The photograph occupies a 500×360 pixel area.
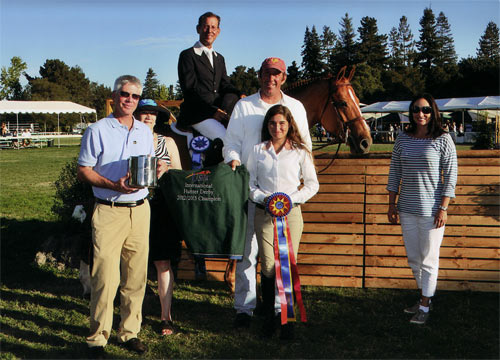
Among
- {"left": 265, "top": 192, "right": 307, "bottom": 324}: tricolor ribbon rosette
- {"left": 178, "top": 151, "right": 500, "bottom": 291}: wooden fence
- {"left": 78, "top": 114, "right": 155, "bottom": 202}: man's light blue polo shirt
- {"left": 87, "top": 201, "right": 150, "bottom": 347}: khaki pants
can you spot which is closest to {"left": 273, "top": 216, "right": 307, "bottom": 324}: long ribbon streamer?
{"left": 265, "top": 192, "right": 307, "bottom": 324}: tricolor ribbon rosette

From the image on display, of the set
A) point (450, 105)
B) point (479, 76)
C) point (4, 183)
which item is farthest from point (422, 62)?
point (4, 183)

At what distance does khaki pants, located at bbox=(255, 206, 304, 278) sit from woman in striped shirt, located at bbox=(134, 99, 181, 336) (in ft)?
2.75

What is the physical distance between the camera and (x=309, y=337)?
4.52 m

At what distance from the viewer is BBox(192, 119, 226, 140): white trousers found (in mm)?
5793

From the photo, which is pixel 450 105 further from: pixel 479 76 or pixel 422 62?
pixel 422 62

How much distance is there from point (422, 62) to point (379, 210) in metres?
95.9

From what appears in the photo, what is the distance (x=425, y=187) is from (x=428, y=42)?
94897mm

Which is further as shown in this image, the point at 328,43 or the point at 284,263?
the point at 328,43

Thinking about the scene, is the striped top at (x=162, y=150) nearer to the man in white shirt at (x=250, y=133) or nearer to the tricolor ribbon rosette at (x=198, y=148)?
the man in white shirt at (x=250, y=133)

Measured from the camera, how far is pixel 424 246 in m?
4.76

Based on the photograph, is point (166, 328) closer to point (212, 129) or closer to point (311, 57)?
point (212, 129)

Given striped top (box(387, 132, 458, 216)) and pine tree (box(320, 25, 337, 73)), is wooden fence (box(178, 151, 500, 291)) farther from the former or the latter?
pine tree (box(320, 25, 337, 73))

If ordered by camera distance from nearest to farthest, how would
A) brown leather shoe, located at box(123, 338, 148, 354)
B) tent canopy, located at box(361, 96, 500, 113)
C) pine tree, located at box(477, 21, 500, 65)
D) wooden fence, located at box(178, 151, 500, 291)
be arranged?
brown leather shoe, located at box(123, 338, 148, 354), wooden fence, located at box(178, 151, 500, 291), tent canopy, located at box(361, 96, 500, 113), pine tree, located at box(477, 21, 500, 65)

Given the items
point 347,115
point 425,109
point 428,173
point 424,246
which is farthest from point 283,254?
point 347,115
